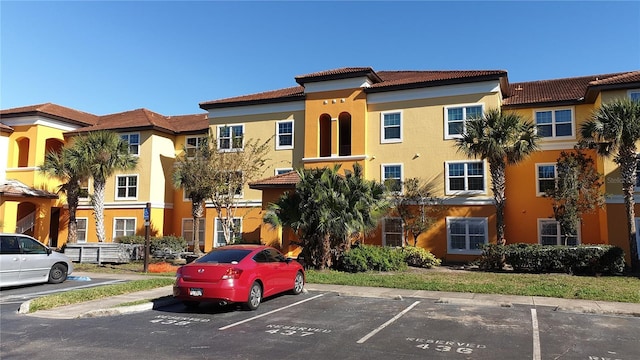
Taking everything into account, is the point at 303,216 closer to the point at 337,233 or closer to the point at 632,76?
the point at 337,233

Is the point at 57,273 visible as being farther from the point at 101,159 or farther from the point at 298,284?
the point at 101,159

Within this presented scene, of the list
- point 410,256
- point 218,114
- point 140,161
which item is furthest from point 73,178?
point 410,256

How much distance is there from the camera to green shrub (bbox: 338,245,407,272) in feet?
58.3

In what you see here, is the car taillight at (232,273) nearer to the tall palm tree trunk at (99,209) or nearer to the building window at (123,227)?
the tall palm tree trunk at (99,209)

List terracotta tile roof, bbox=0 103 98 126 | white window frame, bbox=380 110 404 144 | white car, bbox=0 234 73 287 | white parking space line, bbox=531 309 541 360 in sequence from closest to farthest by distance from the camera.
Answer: white parking space line, bbox=531 309 541 360, white car, bbox=0 234 73 287, white window frame, bbox=380 110 404 144, terracotta tile roof, bbox=0 103 98 126

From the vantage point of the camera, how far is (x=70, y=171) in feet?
86.5

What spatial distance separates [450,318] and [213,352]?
207 inches

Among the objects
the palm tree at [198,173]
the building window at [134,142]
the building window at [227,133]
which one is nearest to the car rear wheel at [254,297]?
the palm tree at [198,173]

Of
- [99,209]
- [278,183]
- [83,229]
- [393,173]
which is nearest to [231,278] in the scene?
[278,183]

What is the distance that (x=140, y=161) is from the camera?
31.2 metres

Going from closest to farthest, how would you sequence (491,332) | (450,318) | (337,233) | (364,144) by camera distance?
(491,332) → (450,318) → (337,233) → (364,144)

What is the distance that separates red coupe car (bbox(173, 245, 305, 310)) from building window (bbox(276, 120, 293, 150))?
54.7 ft

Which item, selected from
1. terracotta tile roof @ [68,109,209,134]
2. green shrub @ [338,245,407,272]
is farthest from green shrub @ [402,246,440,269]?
terracotta tile roof @ [68,109,209,134]

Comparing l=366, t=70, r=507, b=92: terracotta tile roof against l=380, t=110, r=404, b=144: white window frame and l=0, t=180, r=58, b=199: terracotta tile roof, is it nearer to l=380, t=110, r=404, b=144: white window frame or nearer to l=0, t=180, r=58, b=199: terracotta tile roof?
l=380, t=110, r=404, b=144: white window frame
